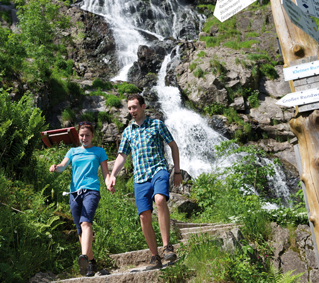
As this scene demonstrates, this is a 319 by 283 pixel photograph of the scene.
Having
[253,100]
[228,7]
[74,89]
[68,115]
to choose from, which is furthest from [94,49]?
[228,7]

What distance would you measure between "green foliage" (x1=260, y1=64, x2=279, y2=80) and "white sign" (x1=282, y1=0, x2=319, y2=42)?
1788 centimetres

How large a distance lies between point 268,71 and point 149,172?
59.7 feet

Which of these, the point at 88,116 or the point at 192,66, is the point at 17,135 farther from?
the point at 192,66

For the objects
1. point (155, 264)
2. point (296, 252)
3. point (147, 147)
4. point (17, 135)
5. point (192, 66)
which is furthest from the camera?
point (192, 66)

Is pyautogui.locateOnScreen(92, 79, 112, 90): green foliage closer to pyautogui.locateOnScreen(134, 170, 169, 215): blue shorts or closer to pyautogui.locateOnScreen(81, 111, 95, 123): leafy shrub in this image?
pyautogui.locateOnScreen(81, 111, 95, 123): leafy shrub

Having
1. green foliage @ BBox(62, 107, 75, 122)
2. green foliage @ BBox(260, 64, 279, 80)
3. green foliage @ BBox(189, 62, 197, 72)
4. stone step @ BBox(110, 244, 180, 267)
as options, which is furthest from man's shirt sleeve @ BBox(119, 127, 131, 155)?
green foliage @ BBox(260, 64, 279, 80)

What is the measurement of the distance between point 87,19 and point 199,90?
1416 cm

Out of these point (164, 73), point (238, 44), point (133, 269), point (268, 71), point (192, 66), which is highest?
point (238, 44)

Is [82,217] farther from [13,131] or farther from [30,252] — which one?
[13,131]

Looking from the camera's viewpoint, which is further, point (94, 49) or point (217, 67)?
point (94, 49)

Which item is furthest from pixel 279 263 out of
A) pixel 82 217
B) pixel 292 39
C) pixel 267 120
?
pixel 267 120

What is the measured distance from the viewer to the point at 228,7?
326 centimetres

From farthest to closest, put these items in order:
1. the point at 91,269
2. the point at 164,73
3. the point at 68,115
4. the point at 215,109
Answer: the point at 164,73, the point at 215,109, the point at 68,115, the point at 91,269

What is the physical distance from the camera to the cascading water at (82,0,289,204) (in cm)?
1339
